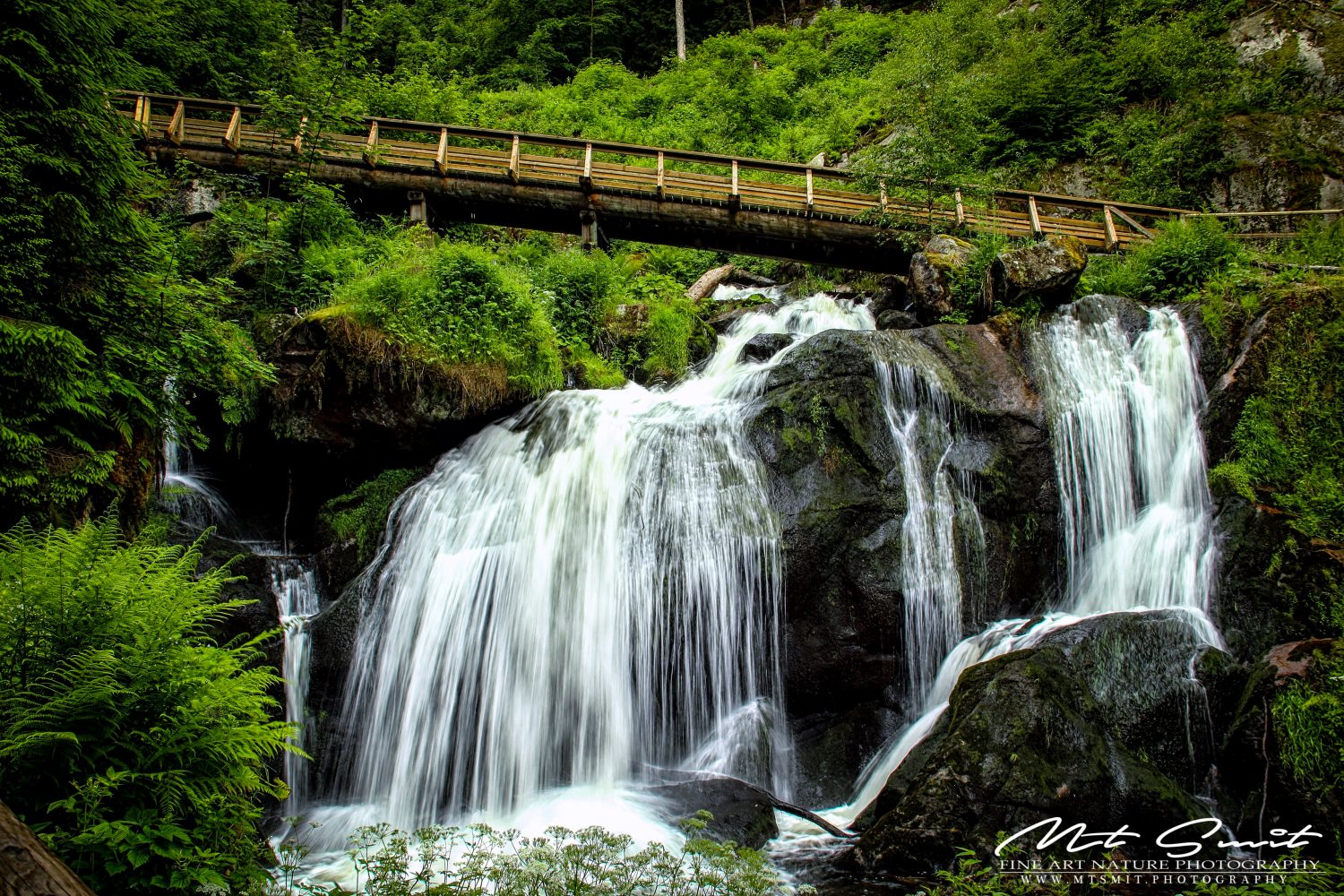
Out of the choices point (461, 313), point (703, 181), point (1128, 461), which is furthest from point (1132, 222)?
point (461, 313)

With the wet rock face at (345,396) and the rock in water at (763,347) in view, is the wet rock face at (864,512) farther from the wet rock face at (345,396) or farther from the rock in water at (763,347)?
the wet rock face at (345,396)

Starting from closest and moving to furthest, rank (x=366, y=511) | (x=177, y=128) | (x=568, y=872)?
(x=568, y=872)
(x=366, y=511)
(x=177, y=128)

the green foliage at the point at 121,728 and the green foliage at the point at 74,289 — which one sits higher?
the green foliage at the point at 74,289

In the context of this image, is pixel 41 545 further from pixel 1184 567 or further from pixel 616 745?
pixel 1184 567

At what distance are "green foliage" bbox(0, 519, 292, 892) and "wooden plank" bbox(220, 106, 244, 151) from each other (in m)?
14.0

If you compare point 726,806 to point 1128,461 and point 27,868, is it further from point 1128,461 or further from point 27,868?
point 1128,461

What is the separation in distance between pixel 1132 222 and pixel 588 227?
1068cm

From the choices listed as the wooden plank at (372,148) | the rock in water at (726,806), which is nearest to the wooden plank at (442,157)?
the wooden plank at (372,148)

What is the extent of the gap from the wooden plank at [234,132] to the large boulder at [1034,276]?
49.5 feet

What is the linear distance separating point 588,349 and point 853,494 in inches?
214

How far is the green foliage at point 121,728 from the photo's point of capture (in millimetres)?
3074

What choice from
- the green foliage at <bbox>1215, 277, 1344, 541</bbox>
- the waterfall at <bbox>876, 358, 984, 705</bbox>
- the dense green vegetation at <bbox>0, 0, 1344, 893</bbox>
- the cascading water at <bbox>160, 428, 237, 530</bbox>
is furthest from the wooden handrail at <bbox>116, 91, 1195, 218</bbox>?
the cascading water at <bbox>160, 428, 237, 530</bbox>

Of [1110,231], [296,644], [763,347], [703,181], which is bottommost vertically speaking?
[296,644]

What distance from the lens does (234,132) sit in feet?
48.9
